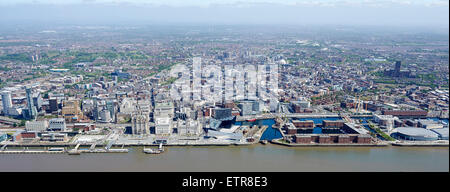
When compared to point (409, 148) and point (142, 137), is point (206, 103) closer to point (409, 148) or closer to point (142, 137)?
point (142, 137)

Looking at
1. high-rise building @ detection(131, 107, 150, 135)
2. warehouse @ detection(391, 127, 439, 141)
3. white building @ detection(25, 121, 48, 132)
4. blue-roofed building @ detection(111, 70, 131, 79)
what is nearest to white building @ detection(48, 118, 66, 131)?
white building @ detection(25, 121, 48, 132)

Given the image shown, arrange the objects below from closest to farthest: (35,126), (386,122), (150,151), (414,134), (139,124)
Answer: (150,151) < (414,134) < (139,124) < (35,126) < (386,122)

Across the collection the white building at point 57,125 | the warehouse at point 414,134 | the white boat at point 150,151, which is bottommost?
the white boat at point 150,151

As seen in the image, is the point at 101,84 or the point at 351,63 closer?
the point at 101,84

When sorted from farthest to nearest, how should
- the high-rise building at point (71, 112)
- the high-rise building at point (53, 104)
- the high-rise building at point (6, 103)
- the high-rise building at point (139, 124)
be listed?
the high-rise building at point (53, 104), the high-rise building at point (6, 103), the high-rise building at point (71, 112), the high-rise building at point (139, 124)

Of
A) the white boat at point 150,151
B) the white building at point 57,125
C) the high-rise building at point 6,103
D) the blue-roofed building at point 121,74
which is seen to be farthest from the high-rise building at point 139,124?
the blue-roofed building at point 121,74

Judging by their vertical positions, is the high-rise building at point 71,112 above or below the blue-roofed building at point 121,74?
below

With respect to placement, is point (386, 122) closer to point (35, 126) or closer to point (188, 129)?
point (188, 129)

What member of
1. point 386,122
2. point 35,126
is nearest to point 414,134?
point 386,122

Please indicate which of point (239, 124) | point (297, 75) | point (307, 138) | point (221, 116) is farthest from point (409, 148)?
point (297, 75)

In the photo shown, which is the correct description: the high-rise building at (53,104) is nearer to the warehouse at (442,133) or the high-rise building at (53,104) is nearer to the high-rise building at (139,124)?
the high-rise building at (139,124)

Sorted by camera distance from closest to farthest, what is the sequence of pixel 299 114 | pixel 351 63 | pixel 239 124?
pixel 239 124 < pixel 299 114 < pixel 351 63
